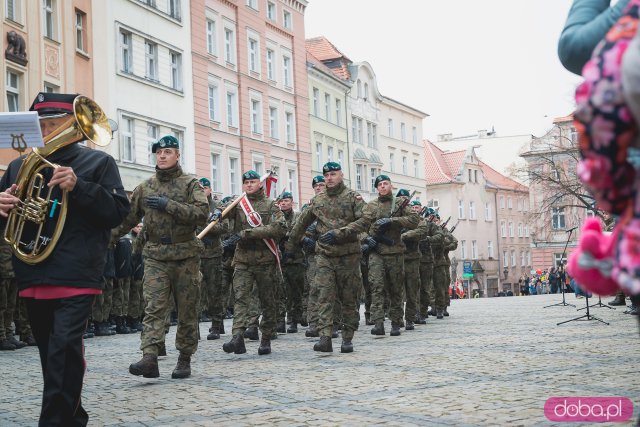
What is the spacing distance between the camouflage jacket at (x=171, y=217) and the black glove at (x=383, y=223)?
509cm

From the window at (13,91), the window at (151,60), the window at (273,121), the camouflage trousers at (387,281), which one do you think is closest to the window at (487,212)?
the window at (273,121)

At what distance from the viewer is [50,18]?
2939cm

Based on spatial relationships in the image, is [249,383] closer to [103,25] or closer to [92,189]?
[92,189]

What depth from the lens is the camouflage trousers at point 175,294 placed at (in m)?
8.64

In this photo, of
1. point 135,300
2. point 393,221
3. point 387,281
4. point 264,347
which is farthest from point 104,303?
point 264,347

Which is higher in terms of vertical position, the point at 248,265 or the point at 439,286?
the point at 248,265

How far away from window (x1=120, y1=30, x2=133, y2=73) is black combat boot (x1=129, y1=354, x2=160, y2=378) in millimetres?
26713

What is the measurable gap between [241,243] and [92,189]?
6.30 meters

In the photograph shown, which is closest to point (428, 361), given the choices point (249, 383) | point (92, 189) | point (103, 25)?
point (249, 383)

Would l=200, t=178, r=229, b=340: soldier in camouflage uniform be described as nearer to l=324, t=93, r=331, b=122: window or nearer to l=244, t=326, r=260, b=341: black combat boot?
l=244, t=326, r=260, b=341: black combat boot

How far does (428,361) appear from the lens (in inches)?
381

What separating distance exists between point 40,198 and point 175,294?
141 inches

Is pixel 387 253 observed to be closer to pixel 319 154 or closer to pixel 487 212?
pixel 319 154

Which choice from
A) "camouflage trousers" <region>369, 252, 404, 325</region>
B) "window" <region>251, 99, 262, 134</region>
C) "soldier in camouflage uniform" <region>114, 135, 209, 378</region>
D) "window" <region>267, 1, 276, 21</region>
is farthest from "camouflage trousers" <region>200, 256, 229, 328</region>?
"window" <region>267, 1, 276, 21</region>
